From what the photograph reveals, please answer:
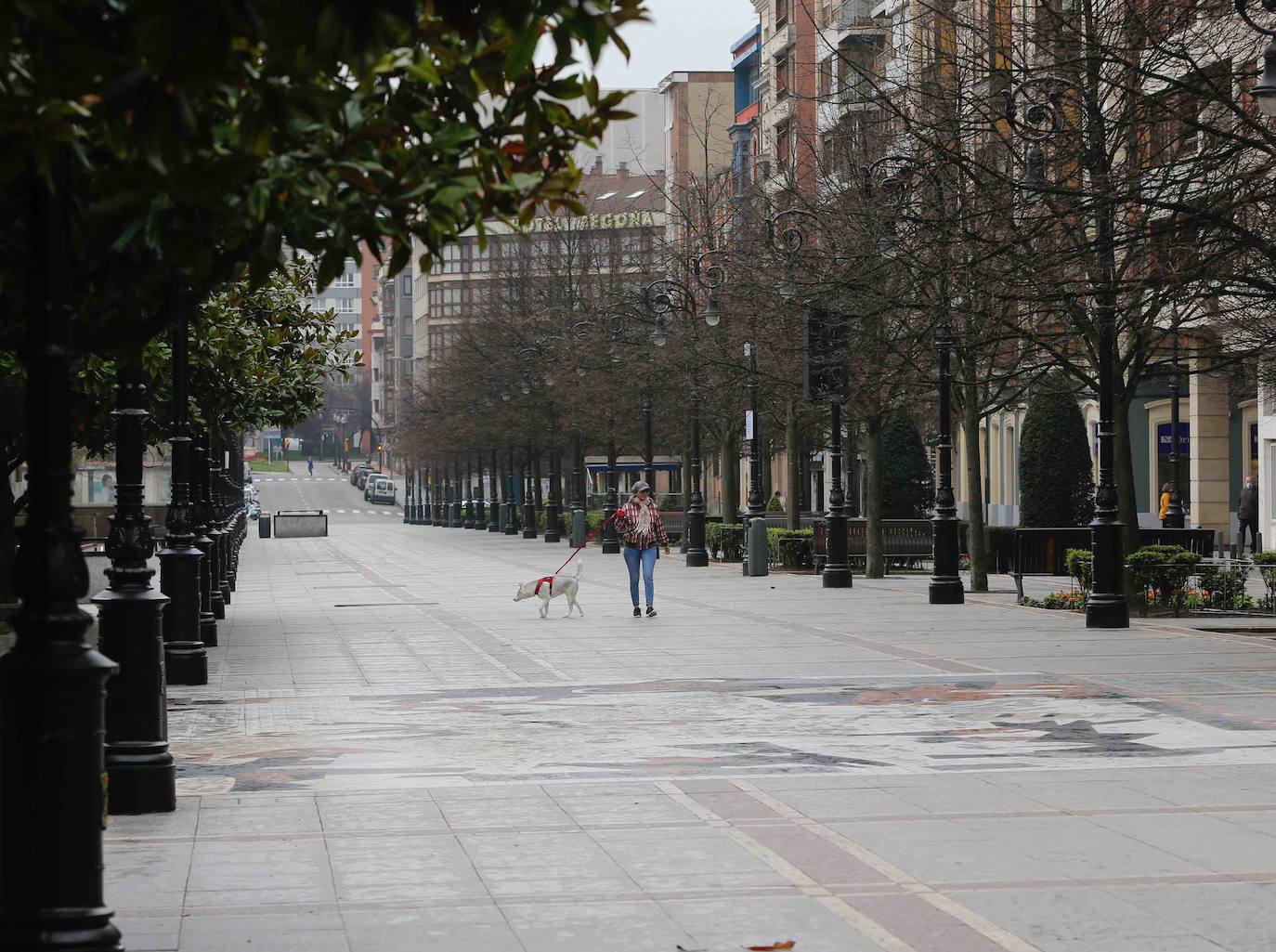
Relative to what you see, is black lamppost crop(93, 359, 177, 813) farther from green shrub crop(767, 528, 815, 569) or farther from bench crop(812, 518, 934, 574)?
green shrub crop(767, 528, 815, 569)

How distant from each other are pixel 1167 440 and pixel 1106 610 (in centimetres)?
3265

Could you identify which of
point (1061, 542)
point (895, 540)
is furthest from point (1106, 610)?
point (895, 540)

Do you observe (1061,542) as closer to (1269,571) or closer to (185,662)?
(1269,571)

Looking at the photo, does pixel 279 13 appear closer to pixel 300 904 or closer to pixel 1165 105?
pixel 300 904

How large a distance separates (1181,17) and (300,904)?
1410 cm

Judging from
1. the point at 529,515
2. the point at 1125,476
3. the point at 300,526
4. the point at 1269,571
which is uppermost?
the point at 1125,476

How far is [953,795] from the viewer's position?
10.1 m

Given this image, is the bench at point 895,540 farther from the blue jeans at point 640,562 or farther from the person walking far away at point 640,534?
the blue jeans at point 640,562

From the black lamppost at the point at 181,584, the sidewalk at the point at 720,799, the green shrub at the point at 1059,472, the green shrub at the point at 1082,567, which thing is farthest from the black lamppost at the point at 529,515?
the black lamppost at the point at 181,584

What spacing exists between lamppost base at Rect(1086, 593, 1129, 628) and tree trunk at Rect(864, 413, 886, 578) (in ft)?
46.2

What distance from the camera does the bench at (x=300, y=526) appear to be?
3219 inches

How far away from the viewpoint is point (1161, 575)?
79.5ft

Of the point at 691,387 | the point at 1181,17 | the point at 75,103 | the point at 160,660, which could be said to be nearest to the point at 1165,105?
the point at 1181,17

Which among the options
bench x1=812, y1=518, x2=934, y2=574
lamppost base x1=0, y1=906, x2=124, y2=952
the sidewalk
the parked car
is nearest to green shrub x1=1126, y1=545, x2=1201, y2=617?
the sidewalk
